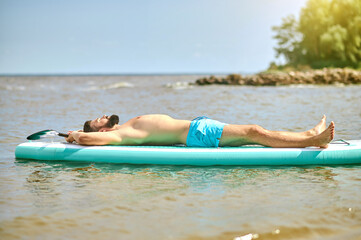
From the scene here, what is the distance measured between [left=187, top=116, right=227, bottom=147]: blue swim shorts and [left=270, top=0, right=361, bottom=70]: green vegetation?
39.5 metres

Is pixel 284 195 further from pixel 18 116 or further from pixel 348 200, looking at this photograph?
pixel 18 116

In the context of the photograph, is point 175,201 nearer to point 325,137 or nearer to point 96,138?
point 96,138

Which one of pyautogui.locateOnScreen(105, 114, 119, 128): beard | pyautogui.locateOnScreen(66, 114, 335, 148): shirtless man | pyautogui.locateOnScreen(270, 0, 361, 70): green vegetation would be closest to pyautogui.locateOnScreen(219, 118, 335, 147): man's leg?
pyautogui.locateOnScreen(66, 114, 335, 148): shirtless man

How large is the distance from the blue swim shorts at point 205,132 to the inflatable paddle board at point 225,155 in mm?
121

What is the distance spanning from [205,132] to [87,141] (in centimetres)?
147

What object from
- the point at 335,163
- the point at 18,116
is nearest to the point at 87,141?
the point at 335,163

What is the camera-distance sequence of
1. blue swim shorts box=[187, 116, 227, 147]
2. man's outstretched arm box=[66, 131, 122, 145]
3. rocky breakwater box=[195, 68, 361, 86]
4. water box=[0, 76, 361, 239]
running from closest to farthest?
water box=[0, 76, 361, 239], blue swim shorts box=[187, 116, 227, 147], man's outstretched arm box=[66, 131, 122, 145], rocky breakwater box=[195, 68, 361, 86]

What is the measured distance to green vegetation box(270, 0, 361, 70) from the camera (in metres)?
41.6

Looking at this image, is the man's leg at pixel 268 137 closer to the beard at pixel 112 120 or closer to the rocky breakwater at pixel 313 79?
the beard at pixel 112 120

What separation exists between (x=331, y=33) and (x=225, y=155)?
4038cm

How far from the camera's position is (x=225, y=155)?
16.1 ft

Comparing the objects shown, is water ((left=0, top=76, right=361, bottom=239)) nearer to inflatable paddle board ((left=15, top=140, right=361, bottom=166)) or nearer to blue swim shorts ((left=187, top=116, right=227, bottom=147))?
inflatable paddle board ((left=15, top=140, right=361, bottom=166))

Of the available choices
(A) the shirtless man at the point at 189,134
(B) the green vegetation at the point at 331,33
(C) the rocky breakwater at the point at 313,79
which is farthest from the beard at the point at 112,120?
(B) the green vegetation at the point at 331,33

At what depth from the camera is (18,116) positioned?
11.2 meters
